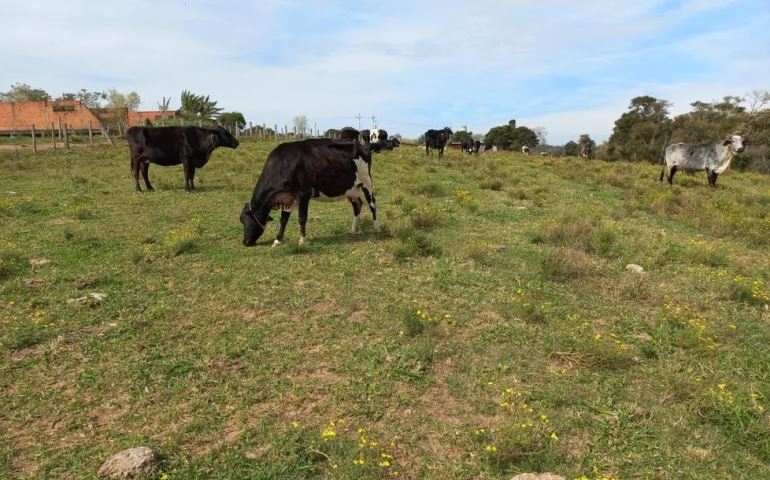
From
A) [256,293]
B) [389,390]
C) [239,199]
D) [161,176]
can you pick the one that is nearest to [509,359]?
[389,390]

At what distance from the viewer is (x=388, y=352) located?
4.84m

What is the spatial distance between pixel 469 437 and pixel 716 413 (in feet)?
6.61

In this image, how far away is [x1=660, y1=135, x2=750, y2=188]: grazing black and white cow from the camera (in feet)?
57.9

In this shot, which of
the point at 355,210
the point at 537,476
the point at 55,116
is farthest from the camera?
the point at 55,116

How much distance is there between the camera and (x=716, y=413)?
12.5ft

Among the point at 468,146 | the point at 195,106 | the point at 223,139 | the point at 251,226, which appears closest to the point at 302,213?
the point at 251,226

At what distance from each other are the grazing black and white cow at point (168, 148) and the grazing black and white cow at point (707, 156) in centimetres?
1697

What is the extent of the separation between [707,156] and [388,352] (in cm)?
1834

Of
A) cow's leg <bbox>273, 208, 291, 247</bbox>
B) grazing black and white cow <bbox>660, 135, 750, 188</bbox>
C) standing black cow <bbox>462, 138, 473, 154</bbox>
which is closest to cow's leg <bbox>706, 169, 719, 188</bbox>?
grazing black and white cow <bbox>660, 135, 750, 188</bbox>

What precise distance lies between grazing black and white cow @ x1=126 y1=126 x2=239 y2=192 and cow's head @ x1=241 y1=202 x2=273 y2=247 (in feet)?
22.0

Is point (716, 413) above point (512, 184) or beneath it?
beneath

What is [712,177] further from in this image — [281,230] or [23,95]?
[23,95]

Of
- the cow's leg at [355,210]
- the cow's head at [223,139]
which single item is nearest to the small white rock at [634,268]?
the cow's leg at [355,210]

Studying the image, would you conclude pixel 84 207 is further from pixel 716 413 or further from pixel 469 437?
pixel 716 413
